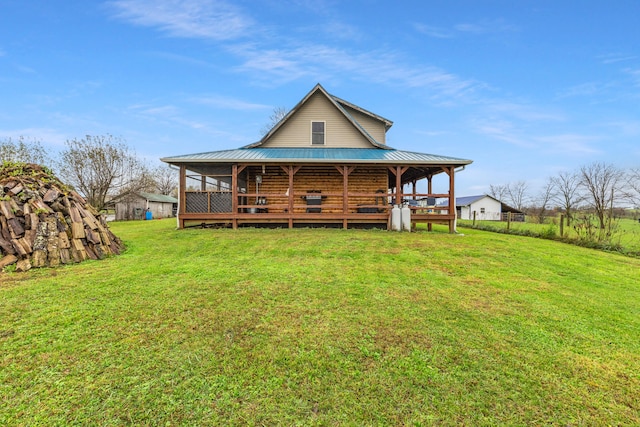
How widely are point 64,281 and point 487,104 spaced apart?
26.6 metres

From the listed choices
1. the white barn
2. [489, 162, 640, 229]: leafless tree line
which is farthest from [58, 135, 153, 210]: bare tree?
the white barn

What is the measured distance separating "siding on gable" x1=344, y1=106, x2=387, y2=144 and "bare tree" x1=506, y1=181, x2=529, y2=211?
5220 cm

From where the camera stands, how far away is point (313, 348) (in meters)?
2.85

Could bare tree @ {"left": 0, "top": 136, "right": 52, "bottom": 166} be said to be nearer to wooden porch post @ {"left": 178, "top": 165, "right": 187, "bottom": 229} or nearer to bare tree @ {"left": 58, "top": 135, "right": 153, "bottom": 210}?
bare tree @ {"left": 58, "top": 135, "right": 153, "bottom": 210}

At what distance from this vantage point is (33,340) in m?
2.88

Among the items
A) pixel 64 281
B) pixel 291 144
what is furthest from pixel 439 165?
pixel 64 281

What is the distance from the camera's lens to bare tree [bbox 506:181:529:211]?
54.7 m

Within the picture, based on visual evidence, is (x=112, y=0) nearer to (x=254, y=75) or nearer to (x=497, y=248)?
(x=254, y=75)

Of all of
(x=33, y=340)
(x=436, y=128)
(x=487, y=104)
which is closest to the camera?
(x=33, y=340)

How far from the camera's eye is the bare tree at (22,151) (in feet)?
74.3

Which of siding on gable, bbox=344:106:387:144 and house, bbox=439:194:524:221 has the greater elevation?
siding on gable, bbox=344:106:387:144

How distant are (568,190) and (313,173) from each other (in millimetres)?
37504

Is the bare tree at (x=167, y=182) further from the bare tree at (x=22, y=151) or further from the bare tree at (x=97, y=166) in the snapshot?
the bare tree at (x=22, y=151)

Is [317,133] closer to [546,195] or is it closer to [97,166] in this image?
[97,166]
